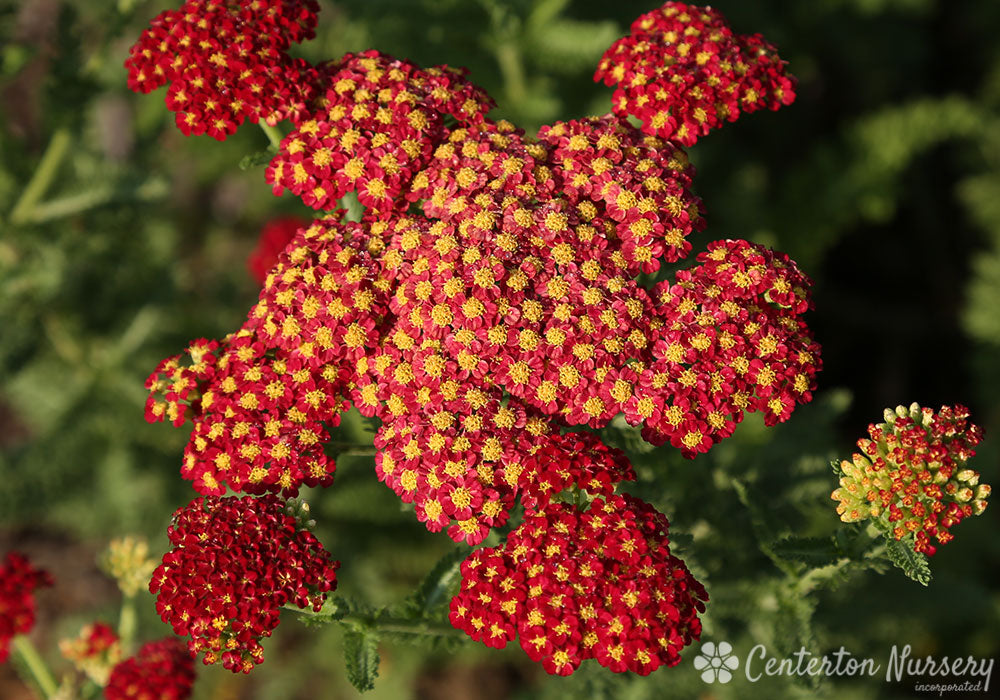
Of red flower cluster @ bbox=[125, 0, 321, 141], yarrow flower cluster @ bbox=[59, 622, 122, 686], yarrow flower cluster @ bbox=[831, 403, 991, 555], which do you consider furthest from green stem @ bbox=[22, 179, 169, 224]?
yarrow flower cluster @ bbox=[831, 403, 991, 555]

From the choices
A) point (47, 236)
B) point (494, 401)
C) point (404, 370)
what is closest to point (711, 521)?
point (494, 401)

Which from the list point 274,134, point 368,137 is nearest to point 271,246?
point 274,134

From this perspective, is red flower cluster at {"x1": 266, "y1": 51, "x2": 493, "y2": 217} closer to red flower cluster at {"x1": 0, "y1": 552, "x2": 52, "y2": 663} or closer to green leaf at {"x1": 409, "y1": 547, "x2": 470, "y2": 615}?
green leaf at {"x1": 409, "y1": 547, "x2": 470, "y2": 615}

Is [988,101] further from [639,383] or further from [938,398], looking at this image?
[639,383]

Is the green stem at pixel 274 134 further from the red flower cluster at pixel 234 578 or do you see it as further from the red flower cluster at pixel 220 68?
the red flower cluster at pixel 234 578

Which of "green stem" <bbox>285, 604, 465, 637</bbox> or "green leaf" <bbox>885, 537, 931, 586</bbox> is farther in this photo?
"green stem" <bbox>285, 604, 465, 637</bbox>

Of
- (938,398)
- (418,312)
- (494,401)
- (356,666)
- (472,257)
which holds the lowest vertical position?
(356,666)

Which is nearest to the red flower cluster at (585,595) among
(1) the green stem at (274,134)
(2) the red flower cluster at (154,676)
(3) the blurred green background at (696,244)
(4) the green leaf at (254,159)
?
(3) the blurred green background at (696,244)
